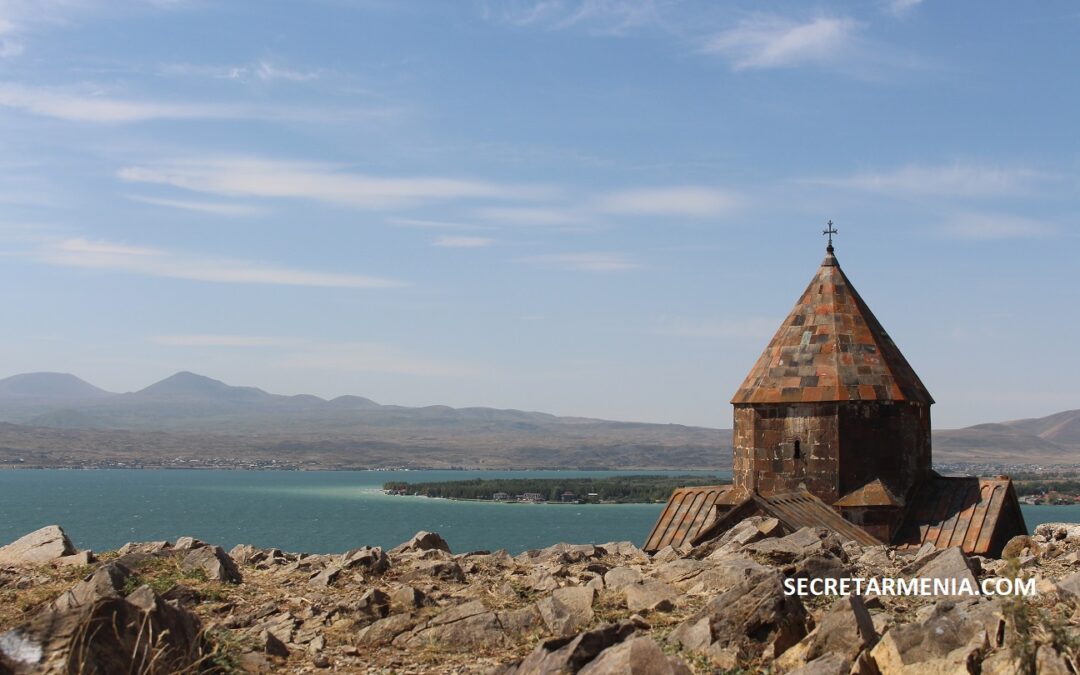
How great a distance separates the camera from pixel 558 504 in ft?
465

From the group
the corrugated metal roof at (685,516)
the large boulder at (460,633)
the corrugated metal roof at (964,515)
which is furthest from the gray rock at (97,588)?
the corrugated metal roof at (964,515)

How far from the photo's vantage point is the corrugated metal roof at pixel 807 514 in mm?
13797

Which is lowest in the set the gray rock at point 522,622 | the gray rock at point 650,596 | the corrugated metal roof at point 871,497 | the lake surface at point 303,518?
the lake surface at point 303,518

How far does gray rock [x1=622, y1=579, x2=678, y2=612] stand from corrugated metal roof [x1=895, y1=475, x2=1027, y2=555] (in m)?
7.41

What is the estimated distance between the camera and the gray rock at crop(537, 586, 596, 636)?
295 inches

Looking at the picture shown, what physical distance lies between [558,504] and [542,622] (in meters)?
135

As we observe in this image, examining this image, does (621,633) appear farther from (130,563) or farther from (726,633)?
(130,563)

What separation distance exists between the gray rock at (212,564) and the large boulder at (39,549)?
136 centimetres

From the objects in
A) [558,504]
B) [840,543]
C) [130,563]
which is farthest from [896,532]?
[558,504]

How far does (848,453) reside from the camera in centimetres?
1526

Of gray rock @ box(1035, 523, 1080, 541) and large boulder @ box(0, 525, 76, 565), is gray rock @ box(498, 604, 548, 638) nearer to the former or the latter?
large boulder @ box(0, 525, 76, 565)

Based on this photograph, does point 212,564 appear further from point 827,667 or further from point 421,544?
point 827,667

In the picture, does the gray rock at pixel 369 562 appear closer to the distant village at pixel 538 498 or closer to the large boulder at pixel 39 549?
the large boulder at pixel 39 549

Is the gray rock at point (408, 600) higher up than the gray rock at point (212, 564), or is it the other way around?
the gray rock at point (212, 564)
